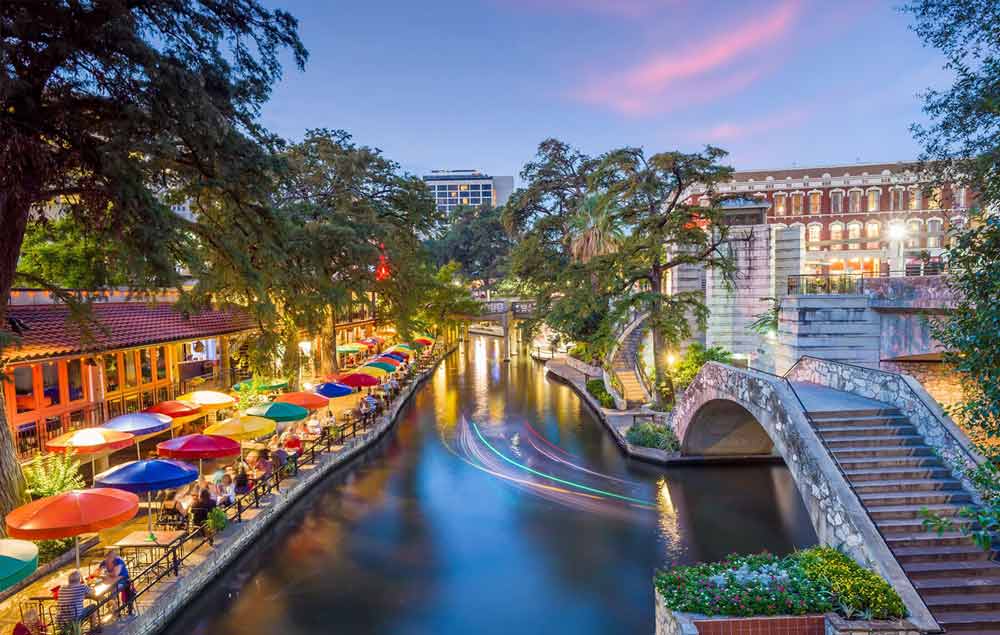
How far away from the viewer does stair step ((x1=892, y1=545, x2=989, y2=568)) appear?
32.9ft

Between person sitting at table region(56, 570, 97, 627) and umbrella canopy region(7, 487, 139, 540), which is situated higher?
umbrella canopy region(7, 487, 139, 540)

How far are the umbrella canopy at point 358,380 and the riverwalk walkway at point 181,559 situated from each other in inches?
244

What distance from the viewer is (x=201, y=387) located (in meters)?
24.8

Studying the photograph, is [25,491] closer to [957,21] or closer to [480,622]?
[480,622]

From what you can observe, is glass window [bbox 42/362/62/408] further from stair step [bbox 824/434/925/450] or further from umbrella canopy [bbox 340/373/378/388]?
stair step [bbox 824/434/925/450]

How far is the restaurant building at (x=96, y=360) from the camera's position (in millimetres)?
15828

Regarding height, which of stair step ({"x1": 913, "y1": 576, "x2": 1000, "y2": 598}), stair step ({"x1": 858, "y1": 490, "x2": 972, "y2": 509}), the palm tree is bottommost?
stair step ({"x1": 913, "y1": 576, "x2": 1000, "y2": 598})

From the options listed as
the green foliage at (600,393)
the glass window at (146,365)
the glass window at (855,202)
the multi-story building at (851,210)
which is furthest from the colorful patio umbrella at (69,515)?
the glass window at (855,202)

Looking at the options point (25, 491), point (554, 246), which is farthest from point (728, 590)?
point (554, 246)

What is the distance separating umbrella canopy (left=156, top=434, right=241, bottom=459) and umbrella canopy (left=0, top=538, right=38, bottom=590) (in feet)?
18.6

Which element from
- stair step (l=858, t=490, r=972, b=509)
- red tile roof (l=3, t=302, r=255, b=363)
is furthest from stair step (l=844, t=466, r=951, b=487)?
red tile roof (l=3, t=302, r=255, b=363)

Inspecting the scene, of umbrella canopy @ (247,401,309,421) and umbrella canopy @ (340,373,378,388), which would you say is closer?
umbrella canopy @ (247,401,309,421)

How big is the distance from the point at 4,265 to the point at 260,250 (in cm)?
504

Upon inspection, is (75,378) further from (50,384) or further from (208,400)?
(208,400)
